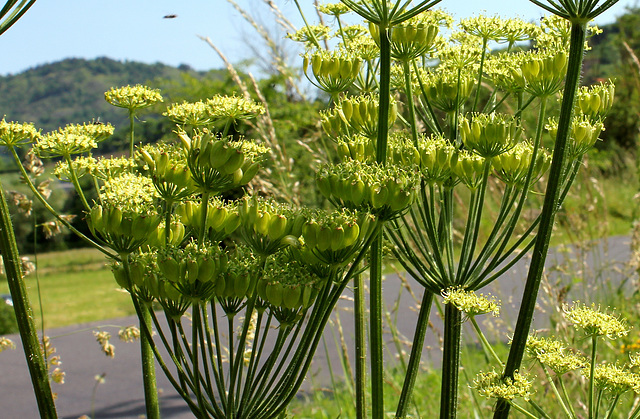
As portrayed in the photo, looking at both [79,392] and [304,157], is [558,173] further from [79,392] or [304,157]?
[304,157]

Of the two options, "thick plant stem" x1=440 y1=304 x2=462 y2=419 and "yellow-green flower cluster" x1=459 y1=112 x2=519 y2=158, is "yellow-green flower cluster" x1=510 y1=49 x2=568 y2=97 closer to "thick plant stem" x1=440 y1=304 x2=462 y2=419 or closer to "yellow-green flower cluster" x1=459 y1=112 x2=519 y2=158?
"yellow-green flower cluster" x1=459 y1=112 x2=519 y2=158

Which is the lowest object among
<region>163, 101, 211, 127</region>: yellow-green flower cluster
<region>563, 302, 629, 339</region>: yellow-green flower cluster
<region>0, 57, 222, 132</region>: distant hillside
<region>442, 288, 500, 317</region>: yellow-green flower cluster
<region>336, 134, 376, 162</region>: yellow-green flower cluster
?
<region>563, 302, 629, 339</region>: yellow-green flower cluster

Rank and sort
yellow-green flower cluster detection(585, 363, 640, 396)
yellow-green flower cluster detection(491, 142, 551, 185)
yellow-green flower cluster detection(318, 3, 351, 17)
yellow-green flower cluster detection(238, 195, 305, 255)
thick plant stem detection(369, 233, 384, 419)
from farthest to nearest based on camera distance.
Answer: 1. yellow-green flower cluster detection(318, 3, 351, 17)
2. yellow-green flower cluster detection(491, 142, 551, 185)
3. yellow-green flower cluster detection(585, 363, 640, 396)
4. thick plant stem detection(369, 233, 384, 419)
5. yellow-green flower cluster detection(238, 195, 305, 255)

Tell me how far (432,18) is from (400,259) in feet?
2.37

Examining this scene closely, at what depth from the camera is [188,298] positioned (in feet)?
4.47

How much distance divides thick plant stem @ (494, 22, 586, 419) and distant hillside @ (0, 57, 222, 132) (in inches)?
4420

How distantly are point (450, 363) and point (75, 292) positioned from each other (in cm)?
1594

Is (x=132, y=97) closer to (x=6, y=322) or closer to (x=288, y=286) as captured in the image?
(x=288, y=286)

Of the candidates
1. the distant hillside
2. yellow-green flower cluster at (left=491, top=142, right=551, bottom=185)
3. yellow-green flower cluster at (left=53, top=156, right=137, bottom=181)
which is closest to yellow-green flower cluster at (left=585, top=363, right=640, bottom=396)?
yellow-green flower cluster at (left=491, top=142, right=551, bottom=185)

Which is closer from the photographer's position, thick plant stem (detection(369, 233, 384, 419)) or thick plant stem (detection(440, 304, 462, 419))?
thick plant stem (detection(369, 233, 384, 419))

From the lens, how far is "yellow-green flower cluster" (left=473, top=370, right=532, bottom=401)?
1447mm

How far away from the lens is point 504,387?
1.47 metres

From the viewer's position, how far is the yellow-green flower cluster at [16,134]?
5.84ft

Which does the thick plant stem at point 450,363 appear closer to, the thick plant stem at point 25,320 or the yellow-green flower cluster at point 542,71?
the yellow-green flower cluster at point 542,71
